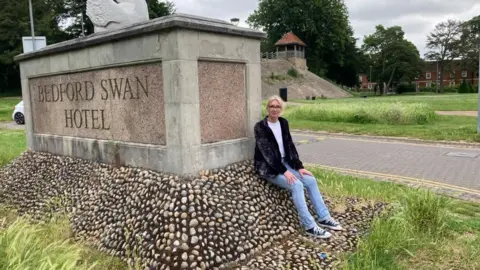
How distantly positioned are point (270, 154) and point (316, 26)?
63590 mm

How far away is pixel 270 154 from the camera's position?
5043mm

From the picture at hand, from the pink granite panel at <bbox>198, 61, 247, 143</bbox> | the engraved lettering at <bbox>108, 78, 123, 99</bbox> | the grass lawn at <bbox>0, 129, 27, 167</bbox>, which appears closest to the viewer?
the pink granite panel at <bbox>198, 61, 247, 143</bbox>

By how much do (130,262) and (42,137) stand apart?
456 cm

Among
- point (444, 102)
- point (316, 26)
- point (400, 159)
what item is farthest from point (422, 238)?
point (316, 26)

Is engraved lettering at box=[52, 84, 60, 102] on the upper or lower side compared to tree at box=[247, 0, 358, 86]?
lower

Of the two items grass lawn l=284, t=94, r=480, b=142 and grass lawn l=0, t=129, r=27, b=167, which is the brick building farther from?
grass lawn l=0, t=129, r=27, b=167

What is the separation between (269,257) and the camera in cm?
416

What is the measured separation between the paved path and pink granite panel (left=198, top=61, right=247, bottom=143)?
11.9ft

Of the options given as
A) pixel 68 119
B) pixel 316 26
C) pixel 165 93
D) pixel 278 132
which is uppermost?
pixel 316 26

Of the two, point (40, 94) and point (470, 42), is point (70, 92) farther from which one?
point (470, 42)

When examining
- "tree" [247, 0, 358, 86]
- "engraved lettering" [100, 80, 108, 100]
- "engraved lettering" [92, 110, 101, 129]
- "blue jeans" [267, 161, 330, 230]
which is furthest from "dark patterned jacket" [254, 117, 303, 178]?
"tree" [247, 0, 358, 86]

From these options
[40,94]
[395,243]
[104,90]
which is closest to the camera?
[395,243]

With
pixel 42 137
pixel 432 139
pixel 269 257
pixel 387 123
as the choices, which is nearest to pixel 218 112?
pixel 269 257

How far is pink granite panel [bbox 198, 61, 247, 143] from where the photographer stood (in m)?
5.15
